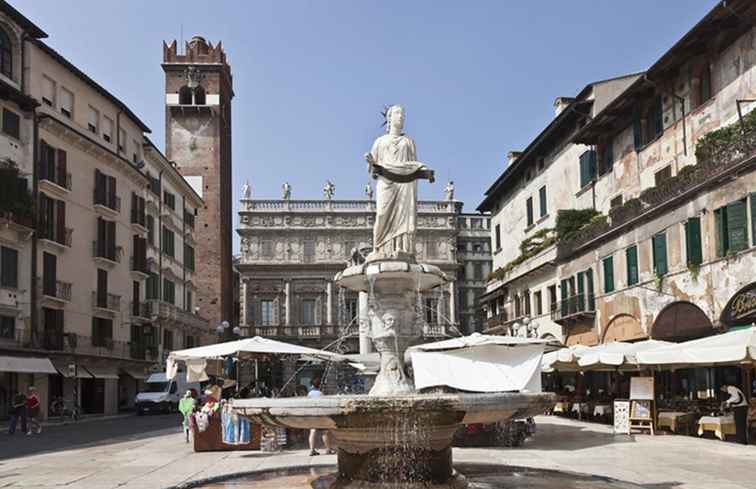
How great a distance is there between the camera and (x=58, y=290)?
119 feet

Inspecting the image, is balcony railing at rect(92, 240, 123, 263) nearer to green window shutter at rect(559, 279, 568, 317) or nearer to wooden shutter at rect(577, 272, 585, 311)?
green window shutter at rect(559, 279, 568, 317)

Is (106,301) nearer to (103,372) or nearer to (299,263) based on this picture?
(103,372)

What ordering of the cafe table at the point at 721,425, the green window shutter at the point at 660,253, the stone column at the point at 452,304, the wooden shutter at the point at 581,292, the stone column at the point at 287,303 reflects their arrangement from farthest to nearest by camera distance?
1. the stone column at the point at 452,304
2. the stone column at the point at 287,303
3. the wooden shutter at the point at 581,292
4. the green window shutter at the point at 660,253
5. the cafe table at the point at 721,425

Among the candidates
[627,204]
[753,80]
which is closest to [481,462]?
[753,80]

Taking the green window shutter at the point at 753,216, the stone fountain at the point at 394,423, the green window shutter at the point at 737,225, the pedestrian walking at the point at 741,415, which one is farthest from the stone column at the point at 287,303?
the stone fountain at the point at 394,423

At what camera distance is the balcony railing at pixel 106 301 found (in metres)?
39.8

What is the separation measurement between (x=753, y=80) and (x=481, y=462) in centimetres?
1414

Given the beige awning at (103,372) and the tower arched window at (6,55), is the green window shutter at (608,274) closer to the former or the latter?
the beige awning at (103,372)

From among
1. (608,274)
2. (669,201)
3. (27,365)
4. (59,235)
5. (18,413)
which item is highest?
(59,235)

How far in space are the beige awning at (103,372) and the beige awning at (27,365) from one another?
481 centimetres

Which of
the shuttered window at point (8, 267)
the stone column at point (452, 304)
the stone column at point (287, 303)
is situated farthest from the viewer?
the stone column at point (452, 304)

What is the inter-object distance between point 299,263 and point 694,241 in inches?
2160

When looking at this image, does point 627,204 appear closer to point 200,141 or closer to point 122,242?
point 122,242

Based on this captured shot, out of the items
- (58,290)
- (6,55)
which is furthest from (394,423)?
(6,55)
